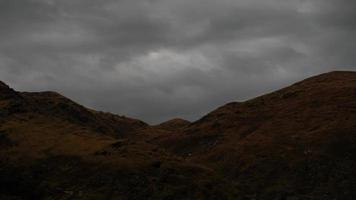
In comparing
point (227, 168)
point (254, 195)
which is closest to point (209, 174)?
point (254, 195)

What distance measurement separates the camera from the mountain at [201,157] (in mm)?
84562

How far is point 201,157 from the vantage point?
135125 millimetres

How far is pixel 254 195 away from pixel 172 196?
2323 centimetres

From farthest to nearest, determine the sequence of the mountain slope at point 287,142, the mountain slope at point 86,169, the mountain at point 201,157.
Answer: the mountain slope at point 287,142
the mountain at point 201,157
the mountain slope at point 86,169

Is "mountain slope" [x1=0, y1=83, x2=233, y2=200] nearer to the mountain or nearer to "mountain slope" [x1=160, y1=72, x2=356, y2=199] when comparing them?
the mountain

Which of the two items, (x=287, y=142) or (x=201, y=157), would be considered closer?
(x=287, y=142)

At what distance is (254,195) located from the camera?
9938 centimetres

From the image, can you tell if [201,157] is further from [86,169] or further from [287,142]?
[86,169]

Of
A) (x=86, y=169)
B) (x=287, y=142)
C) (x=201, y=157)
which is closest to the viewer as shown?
(x=86, y=169)

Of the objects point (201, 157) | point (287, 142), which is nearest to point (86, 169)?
point (201, 157)

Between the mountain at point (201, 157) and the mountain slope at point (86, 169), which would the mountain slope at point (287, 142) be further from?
the mountain slope at point (86, 169)

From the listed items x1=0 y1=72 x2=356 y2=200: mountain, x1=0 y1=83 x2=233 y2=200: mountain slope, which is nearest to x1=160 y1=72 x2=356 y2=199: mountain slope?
x1=0 y1=72 x2=356 y2=200: mountain

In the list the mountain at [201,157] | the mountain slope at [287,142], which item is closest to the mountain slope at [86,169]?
the mountain at [201,157]

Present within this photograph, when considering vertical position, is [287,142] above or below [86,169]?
above
